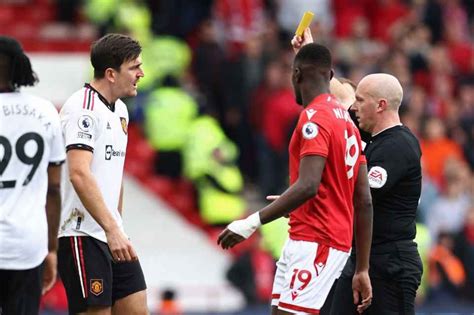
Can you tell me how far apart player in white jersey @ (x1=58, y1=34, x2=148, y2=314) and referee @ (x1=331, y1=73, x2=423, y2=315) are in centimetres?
144

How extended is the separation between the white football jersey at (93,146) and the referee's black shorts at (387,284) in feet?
4.90

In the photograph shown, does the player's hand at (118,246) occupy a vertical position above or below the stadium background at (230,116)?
below

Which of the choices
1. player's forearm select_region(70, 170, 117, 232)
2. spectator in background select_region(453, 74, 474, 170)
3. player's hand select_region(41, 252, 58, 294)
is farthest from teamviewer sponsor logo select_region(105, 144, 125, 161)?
spectator in background select_region(453, 74, 474, 170)

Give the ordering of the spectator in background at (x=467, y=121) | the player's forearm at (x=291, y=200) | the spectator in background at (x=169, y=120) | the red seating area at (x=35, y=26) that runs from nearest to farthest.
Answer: the player's forearm at (x=291, y=200) < the spectator in background at (x=169, y=120) < the spectator in background at (x=467, y=121) < the red seating area at (x=35, y=26)

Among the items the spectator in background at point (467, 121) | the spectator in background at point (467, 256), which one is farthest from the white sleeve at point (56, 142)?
the spectator in background at point (467, 121)

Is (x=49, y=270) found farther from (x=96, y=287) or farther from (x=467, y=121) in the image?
(x=467, y=121)

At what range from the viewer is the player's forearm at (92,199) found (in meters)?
7.83

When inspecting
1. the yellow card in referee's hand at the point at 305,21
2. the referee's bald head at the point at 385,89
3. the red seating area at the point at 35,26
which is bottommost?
the referee's bald head at the point at 385,89

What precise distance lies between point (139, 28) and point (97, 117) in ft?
34.6

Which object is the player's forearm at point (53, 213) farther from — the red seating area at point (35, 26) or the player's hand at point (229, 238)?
the red seating area at point (35, 26)

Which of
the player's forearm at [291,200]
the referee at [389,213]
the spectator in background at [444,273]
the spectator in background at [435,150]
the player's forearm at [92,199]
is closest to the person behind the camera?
the player's forearm at [291,200]

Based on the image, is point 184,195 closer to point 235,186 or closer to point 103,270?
point 235,186

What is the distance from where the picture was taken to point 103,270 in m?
8.16

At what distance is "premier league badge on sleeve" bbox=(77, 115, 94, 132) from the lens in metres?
8.01
